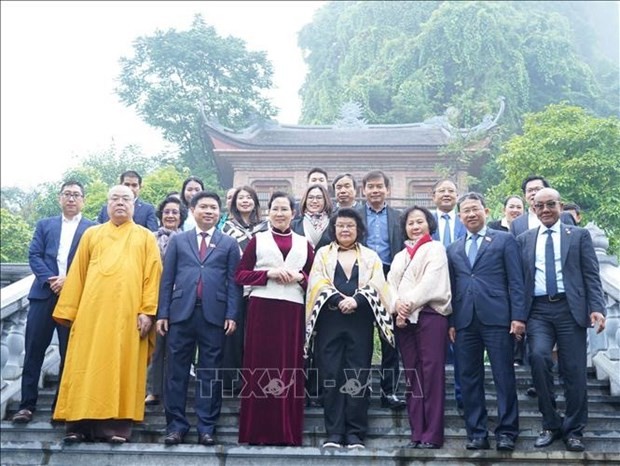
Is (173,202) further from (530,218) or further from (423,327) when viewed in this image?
(530,218)

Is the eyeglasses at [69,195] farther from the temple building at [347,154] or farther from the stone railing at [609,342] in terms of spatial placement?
the temple building at [347,154]

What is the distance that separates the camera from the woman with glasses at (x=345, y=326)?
410 cm

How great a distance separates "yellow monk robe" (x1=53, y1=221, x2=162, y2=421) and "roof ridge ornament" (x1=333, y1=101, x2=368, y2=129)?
16691mm

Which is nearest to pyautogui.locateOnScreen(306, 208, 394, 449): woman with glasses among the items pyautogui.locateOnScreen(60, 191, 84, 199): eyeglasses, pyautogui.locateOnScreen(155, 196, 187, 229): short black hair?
pyautogui.locateOnScreen(155, 196, 187, 229): short black hair

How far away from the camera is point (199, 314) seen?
170 inches

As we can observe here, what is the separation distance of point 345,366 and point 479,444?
940mm

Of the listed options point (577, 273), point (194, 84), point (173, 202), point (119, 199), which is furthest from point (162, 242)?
point (194, 84)

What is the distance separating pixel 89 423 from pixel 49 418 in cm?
48

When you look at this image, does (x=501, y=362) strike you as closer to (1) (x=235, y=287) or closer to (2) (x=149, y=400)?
(1) (x=235, y=287)

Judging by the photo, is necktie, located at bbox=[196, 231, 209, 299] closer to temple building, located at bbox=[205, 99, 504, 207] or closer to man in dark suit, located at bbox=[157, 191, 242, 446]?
man in dark suit, located at bbox=[157, 191, 242, 446]

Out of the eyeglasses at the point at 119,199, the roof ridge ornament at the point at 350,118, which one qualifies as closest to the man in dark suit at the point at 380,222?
the eyeglasses at the point at 119,199

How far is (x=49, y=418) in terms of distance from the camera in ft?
14.8

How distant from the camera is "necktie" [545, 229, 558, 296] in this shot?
4.09 metres

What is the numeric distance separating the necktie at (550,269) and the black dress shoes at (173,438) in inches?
98.0
